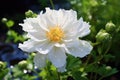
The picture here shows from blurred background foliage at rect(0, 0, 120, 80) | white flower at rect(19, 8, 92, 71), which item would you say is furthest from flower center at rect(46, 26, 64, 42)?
blurred background foliage at rect(0, 0, 120, 80)

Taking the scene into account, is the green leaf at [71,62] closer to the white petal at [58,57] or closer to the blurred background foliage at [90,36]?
the blurred background foliage at [90,36]

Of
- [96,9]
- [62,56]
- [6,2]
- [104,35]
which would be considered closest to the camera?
[62,56]

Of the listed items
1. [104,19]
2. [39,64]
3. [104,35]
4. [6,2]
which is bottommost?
[39,64]

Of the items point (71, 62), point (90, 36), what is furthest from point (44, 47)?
point (90, 36)

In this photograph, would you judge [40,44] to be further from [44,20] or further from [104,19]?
[104,19]

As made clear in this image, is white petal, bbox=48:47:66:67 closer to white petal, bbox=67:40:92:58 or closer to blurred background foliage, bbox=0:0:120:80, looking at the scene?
white petal, bbox=67:40:92:58

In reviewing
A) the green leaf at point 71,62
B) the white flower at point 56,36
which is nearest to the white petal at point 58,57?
the white flower at point 56,36

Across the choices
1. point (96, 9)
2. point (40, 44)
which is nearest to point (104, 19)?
point (96, 9)
